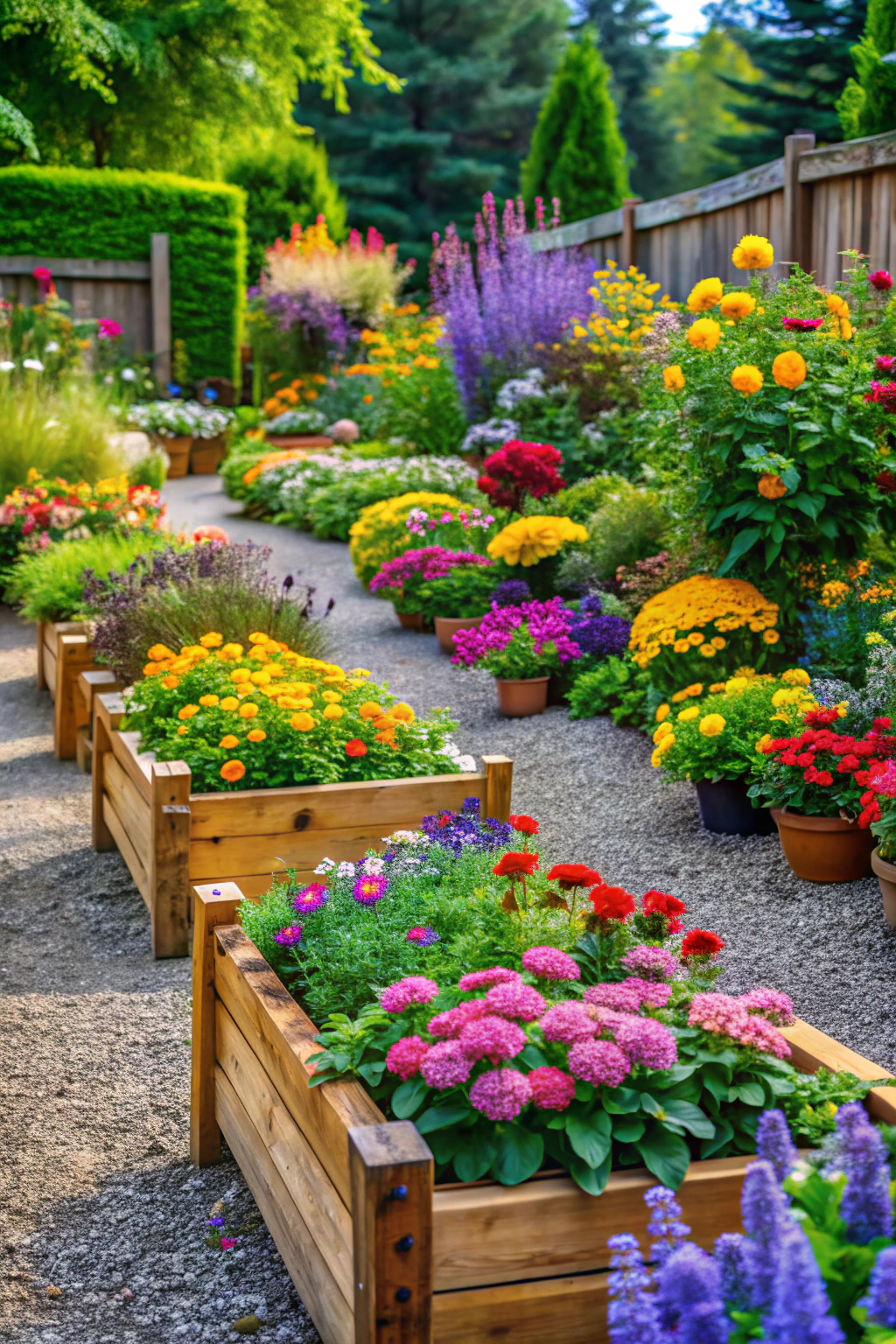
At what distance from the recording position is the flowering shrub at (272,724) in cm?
345

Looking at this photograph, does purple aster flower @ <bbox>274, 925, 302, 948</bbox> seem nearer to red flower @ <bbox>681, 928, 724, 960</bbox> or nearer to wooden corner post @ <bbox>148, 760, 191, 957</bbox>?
red flower @ <bbox>681, 928, 724, 960</bbox>

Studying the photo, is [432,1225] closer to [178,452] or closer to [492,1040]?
[492,1040]

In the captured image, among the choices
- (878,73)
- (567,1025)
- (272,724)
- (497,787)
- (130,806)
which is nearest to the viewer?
(567,1025)

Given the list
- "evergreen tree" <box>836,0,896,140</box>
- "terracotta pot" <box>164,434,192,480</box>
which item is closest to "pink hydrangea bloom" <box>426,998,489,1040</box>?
"evergreen tree" <box>836,0,896,140</box>

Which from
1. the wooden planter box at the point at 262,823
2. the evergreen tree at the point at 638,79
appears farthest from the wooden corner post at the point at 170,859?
the evergreen tree at the point at 638,79

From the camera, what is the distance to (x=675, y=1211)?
140 cm

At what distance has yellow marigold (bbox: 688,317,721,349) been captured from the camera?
430 cm

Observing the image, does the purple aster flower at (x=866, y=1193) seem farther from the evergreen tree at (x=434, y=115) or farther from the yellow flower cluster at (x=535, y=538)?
the evergreen tree at (x=434, y=115)

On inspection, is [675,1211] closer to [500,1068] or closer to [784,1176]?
[784,1176]

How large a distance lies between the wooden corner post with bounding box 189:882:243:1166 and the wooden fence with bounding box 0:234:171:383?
12352mm

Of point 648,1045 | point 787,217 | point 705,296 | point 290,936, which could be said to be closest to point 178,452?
point 787,217

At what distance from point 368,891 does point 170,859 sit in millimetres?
1061

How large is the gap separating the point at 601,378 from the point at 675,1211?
7399 mm

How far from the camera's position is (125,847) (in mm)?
3801
